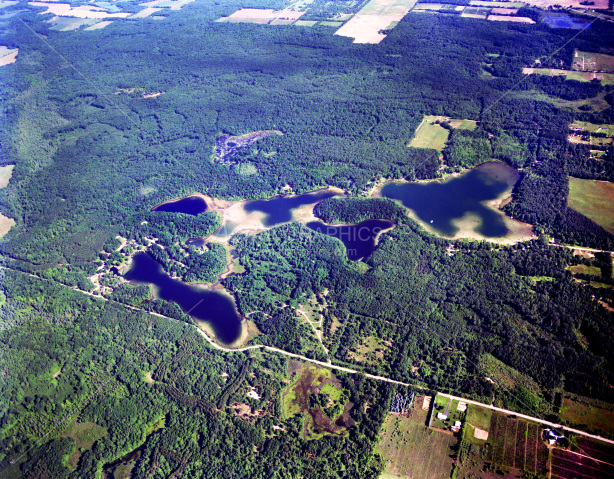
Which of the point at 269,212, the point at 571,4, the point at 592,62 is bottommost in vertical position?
the point at 269,212

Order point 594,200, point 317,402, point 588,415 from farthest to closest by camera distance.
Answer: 1. point 594,200
2. point 317,402
3. point 588,415

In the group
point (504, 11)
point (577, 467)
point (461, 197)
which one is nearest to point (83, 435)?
point (577, 467)

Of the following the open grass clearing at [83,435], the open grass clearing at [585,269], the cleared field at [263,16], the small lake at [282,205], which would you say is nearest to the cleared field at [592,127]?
the open grass clearing at [585,269]

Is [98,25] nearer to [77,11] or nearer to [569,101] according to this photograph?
[77,11]

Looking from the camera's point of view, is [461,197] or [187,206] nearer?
[461,197]

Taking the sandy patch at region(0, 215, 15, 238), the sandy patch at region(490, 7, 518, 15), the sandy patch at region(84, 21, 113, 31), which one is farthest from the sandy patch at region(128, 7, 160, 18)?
the sandy patch at region(490, 7, 518, 15)
